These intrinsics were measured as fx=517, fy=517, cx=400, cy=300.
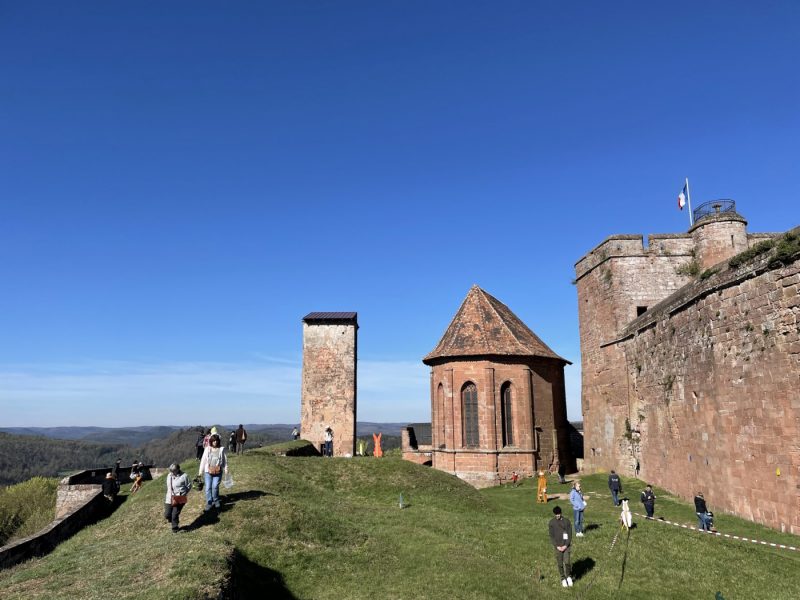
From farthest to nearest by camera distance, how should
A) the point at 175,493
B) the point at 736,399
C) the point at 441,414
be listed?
the point at 441,414, the point at 736,399, the point at 175,493

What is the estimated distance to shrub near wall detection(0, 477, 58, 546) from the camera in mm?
32500

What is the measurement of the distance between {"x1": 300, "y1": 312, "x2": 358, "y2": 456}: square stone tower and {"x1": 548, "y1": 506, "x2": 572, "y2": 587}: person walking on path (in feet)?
76.5

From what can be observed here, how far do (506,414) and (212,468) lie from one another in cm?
2237

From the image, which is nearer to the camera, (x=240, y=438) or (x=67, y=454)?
(x=240, y=438)

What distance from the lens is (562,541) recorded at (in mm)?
12219

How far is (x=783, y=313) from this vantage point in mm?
14977

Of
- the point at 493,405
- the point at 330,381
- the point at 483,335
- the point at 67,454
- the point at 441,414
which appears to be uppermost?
the point at 483,335

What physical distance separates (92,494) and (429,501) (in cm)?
1592

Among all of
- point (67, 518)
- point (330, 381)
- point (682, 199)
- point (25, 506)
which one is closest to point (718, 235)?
point (682, 199)

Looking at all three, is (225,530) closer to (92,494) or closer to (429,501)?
(429,501)

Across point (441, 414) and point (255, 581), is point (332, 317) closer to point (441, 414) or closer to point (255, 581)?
point (441, 414)

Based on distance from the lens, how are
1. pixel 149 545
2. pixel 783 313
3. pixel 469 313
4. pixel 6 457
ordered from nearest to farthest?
1. pixel 149 545
2. pixel 783 313
3. pixel 469 313
4. pixel 6 457

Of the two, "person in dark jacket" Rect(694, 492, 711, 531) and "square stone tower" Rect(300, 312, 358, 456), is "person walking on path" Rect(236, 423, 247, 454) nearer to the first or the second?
"square stone tower" Rect(300, 312, 358, 456)

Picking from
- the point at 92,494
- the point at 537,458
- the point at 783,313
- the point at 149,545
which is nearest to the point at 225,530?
the point at 149,545
